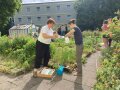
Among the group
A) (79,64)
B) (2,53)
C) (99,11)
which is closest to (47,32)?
(79,64)

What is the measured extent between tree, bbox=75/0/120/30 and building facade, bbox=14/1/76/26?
12647mm

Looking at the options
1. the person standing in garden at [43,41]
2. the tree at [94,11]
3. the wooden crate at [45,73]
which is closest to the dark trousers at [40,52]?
the person standing in garden at [43,41]

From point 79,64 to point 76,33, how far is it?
102 cm

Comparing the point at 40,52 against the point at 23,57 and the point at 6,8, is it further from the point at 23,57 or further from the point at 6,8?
the point at 6,8

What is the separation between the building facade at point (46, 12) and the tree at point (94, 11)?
1265 centimetres

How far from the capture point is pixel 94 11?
47.6 metres

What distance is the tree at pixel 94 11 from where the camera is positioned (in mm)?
46594

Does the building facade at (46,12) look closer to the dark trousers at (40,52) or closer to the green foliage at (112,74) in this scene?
the green foliage at (112,74)

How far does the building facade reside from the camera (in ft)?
203

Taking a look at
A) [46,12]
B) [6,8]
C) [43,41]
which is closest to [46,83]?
[43,41]

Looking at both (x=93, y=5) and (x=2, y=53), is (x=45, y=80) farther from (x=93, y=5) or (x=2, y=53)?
(x=93, y=5)

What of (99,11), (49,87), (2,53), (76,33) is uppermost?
(99,11)

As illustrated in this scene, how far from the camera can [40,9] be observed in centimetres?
→ 6481

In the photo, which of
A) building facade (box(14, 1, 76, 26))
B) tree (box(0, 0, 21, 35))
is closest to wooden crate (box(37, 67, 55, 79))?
tree (box(0, 0, 21, 35))
